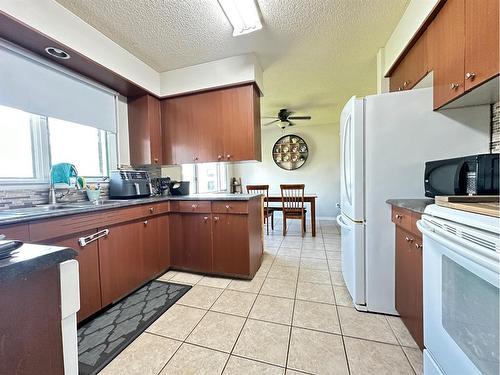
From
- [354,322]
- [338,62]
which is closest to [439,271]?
[354,322]

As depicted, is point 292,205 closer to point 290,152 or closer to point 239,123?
point 290,152

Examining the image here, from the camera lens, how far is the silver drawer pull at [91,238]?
1.50 m

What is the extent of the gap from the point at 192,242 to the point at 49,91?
1.87 m

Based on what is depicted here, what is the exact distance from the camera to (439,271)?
854 millimetres

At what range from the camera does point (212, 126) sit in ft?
8.48

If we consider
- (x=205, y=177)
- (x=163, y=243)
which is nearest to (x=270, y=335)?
(x=163, y=243)

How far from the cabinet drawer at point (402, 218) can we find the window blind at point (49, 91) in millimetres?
2821

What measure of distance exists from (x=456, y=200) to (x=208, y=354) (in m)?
1.55

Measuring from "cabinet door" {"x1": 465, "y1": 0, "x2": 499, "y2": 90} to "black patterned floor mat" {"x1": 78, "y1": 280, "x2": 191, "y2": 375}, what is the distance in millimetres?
2497

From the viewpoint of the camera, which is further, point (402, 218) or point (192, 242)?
point (192, 242)

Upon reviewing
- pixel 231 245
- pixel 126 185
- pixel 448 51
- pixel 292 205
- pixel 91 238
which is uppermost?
pixel 448 51

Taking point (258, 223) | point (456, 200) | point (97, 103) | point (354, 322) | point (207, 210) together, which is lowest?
point (354, 322)

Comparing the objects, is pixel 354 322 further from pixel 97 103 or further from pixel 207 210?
pixel 97 103

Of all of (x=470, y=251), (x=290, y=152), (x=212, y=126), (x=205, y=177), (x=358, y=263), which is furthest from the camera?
(x=290, y=152)
